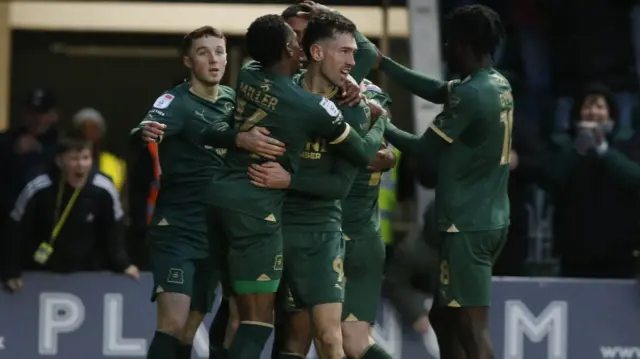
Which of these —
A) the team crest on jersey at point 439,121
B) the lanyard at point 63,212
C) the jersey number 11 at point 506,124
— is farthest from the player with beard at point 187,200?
the lanyard at point 63,212

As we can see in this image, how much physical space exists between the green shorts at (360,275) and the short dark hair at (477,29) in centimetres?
118

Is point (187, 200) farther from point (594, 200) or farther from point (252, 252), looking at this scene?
point (594, 200)

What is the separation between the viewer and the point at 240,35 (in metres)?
14.7

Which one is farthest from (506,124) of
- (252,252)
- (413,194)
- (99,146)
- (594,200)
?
(99,146)

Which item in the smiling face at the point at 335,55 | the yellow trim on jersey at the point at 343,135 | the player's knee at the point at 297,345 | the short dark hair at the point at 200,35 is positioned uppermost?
the short dark hair at the point at 200,35

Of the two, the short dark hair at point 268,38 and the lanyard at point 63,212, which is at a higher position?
the short dark hair at point 268,38

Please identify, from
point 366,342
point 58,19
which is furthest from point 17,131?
point 366,342

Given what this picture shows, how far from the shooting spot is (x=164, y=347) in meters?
9.47

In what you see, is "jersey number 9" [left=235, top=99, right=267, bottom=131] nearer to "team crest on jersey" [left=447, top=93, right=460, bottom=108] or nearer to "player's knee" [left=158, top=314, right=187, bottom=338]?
"team crest on jersey" [left=447, top=93, right=460, bottom=108]

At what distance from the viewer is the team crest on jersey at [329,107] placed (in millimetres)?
8438

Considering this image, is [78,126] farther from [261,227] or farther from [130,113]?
[261,227]

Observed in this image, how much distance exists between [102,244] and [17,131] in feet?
6.56

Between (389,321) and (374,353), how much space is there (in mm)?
2342

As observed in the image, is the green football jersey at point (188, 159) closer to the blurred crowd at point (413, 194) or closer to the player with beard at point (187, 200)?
the player with beard at point (187, 200)
